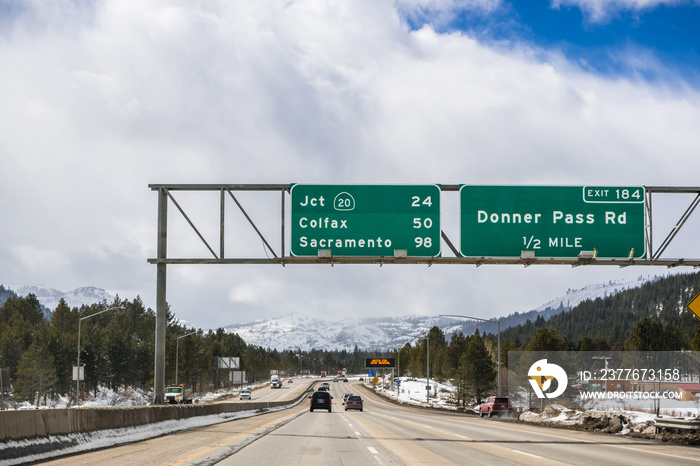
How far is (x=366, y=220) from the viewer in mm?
24891

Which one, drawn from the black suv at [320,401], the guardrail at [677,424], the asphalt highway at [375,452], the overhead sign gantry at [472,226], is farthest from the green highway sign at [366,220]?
the black suv at [320,401]

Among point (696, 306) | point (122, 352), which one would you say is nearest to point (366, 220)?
point (696, 306)

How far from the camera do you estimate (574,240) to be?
2475cm

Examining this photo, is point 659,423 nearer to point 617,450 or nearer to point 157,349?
point 617,450

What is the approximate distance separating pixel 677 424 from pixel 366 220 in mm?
12096

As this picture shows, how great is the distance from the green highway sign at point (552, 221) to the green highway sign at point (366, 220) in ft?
4.57

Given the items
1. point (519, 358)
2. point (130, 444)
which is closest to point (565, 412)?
point (130, 444)

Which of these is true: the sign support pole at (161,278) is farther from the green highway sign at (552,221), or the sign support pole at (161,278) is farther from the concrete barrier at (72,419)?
the green highway sign at (552,221)

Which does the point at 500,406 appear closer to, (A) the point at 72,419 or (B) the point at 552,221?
(B) the point at 552,221

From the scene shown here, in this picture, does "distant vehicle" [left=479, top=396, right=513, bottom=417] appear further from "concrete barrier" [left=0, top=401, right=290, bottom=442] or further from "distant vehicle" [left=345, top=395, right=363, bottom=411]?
"concrete barrier" [left=0, top=401, right=290, bottom=442]

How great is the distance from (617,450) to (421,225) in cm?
1000

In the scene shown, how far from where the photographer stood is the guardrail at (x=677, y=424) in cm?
2136

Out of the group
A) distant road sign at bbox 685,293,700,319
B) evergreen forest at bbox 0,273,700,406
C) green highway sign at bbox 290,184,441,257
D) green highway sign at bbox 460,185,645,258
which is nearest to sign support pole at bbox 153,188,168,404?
green highway sign at bbox 290,184,441,257

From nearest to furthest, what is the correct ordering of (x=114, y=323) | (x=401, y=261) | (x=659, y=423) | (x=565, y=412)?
(x=659, y=423)
(x=401, y=261)
(x=565, y=412)
(x=114, y=323)
